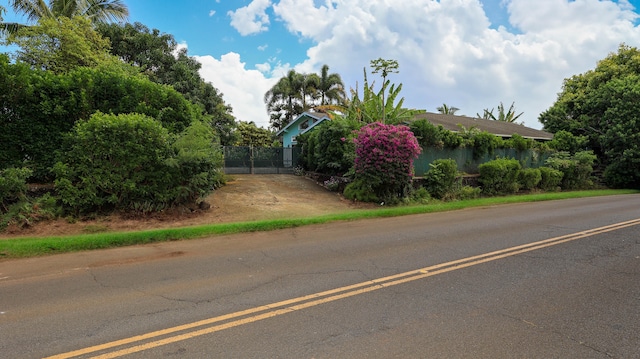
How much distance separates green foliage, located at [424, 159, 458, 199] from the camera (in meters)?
16.5

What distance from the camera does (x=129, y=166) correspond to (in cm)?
1038

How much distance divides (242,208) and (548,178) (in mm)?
18590

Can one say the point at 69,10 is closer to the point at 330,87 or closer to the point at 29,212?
the point at 29,212

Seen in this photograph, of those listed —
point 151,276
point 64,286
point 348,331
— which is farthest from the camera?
point 151,276

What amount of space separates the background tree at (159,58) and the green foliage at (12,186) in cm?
1569

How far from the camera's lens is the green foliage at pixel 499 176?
18.5 m

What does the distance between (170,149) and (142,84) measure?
303 cm

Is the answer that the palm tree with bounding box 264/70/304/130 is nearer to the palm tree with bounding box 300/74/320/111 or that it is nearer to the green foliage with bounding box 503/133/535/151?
the palm tree with bounding box 300/74/320/111

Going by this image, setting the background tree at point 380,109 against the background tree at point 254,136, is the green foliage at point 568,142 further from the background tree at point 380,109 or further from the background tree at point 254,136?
the background tree at point 254,136

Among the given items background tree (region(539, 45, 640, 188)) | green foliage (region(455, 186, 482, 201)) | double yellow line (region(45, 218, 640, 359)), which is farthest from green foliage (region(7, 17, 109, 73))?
background tree (region(539, 45, 640, 188))

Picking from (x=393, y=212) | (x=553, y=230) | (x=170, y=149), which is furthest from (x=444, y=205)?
(x=170, y=149)

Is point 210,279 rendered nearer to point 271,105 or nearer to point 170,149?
point 170,149

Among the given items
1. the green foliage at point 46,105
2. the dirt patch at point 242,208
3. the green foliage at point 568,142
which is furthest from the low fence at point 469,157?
the green foliage at point 46,105

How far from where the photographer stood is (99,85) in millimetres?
11508
